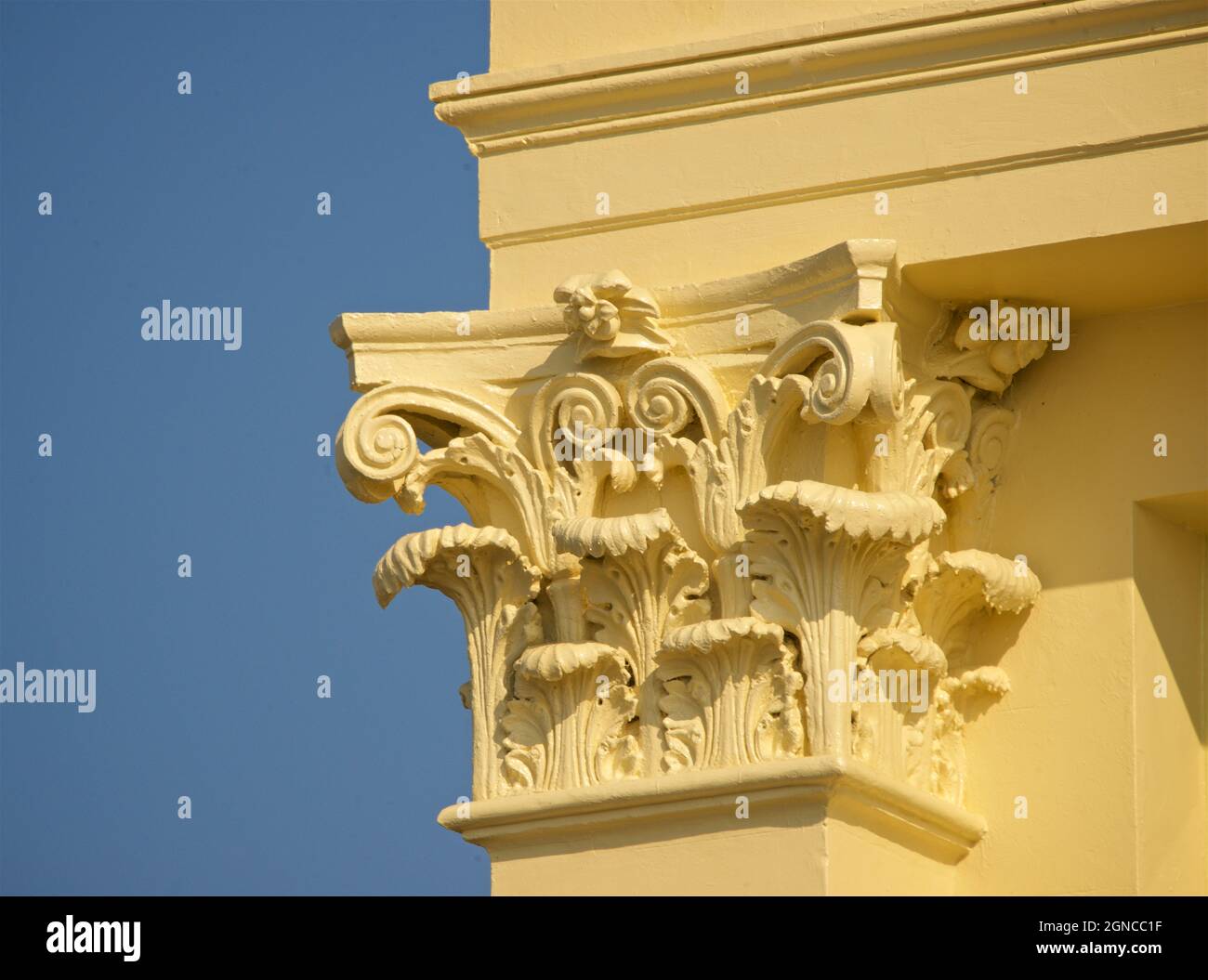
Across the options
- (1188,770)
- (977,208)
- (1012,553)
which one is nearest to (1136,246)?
(977,208)

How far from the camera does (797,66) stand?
11.9 meters

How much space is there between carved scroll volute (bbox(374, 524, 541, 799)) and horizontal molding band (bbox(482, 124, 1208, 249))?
4.73 ft

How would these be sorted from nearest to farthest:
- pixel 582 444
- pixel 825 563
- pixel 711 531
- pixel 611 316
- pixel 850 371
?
pixel 850 371, pixel 825 563, pixel 711 531, pixel 611 316, pixel 582 444

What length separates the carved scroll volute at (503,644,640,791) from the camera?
1152 cm

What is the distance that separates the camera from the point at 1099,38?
1125 cm

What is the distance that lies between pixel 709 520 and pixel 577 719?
99 cm

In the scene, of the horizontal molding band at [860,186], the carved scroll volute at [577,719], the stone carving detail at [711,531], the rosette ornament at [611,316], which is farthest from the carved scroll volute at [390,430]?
the carved scroll volute at [577,719]

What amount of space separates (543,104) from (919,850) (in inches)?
145

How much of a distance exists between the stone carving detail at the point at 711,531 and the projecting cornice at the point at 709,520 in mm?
11

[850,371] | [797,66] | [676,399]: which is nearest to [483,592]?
[676,399]

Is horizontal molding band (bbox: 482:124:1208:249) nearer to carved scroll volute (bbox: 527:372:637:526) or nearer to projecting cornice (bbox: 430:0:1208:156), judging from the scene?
projecting cornice (bbox: 430:0:1208:156)

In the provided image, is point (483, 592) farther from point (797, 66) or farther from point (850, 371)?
point (797, 66)

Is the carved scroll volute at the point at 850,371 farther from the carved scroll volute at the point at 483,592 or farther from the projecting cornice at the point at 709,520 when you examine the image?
the carved scroll volute at the point at 483,592

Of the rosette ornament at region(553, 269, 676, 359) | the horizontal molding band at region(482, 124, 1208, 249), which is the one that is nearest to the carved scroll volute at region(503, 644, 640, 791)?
the rosette ornament at region(553, 269, 676, 359)
